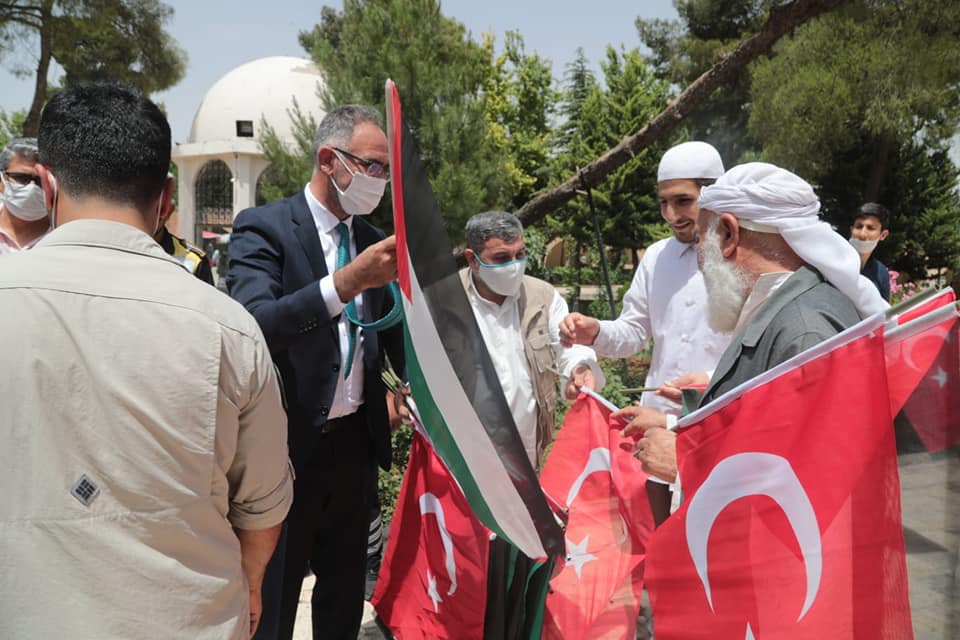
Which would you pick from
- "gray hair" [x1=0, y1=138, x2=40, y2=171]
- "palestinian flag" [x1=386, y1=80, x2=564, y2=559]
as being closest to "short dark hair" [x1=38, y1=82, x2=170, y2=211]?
"palestinian flag" [x1=386, y1=80, x2=564, y2=559]

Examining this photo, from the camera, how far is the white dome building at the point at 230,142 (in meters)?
37.0

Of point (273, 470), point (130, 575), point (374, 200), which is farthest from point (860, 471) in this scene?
point (374, 200)

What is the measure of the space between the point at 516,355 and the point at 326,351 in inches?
41.0

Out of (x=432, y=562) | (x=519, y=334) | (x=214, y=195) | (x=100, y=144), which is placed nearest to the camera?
(x=100, y=144)

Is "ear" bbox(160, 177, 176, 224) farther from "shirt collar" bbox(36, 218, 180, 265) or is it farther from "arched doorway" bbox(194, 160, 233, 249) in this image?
"arched doorway" bbox(194, 160, 233, 249)

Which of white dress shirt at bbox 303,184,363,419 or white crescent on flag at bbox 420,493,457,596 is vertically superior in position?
white dress shirt at bbox 303,184,363,419

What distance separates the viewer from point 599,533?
332 centimetres

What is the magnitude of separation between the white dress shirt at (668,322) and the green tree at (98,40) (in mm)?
13551

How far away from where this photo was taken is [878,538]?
1.69 metres

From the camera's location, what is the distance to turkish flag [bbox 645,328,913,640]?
1696mm

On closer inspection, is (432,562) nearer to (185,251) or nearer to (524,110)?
(185,251)

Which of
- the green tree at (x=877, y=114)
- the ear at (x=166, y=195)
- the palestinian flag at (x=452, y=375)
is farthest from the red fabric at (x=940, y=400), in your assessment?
the green tree at (x=877, y=114)

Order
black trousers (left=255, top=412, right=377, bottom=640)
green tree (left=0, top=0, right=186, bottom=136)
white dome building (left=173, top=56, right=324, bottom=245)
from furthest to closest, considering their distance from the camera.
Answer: white dome building (left=173, top=56, right=324, bottom=245), green tree (left=0, top=0, right=186, bottom=136), black trousers (left=255, top=412, right=377, bottom=640)

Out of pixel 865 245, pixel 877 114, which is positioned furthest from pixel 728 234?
pixel 877 114
